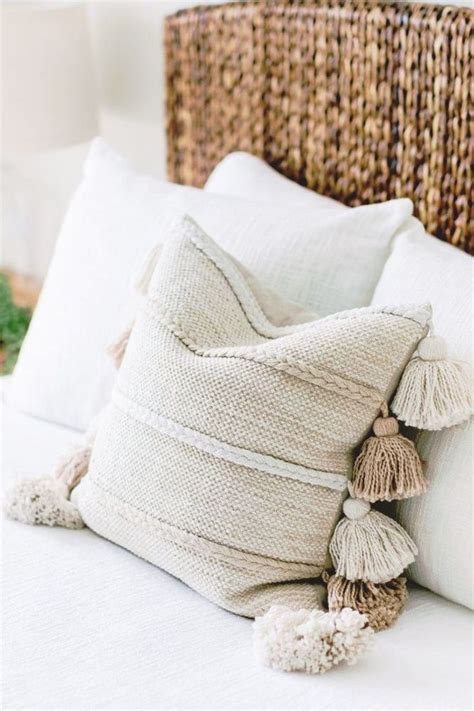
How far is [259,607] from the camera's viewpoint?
1.04 meters

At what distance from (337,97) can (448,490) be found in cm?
72

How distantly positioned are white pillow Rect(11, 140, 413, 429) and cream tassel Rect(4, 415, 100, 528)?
0.59ft

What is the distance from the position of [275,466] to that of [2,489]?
44 centimetres

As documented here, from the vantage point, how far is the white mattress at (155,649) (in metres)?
0.93

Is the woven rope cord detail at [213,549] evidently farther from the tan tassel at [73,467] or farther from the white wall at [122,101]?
the white wall at [122,101]

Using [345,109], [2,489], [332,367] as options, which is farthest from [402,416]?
[345,109]

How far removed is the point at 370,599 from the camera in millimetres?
1039

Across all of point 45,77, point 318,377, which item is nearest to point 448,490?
point 318,377

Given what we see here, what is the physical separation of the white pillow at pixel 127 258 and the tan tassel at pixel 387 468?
0.93 ft

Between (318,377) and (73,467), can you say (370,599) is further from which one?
(73,467)

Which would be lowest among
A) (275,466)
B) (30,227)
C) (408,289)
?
(30,227)

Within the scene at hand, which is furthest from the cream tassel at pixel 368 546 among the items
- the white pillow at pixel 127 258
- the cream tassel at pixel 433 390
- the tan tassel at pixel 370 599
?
the white pillow at pixel 127 258

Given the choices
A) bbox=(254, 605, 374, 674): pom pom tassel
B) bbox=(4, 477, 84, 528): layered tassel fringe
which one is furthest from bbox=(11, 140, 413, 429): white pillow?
bbox=(254, 605, 374, 674): pom pom tassel

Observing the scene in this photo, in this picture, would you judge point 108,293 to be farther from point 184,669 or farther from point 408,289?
point 184,669
